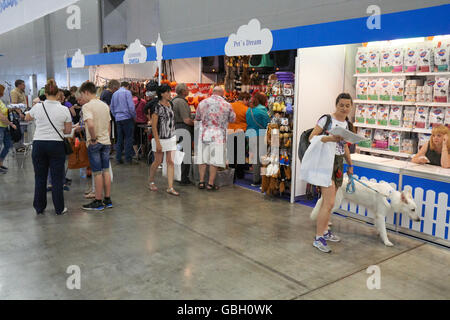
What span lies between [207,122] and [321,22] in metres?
2.11

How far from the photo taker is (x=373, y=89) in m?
5.54

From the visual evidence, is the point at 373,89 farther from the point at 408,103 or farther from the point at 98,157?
the point at 98,157

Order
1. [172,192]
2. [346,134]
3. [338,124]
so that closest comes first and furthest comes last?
[346,134]
[338,124]
[172,192]

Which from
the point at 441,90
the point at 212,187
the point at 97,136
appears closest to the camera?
the point at 441,90

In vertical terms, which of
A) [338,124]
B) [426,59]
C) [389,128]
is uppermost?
[426,59]

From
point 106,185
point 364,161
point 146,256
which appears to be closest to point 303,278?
point 146,256

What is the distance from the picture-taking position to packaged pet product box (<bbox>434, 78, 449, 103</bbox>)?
4.76m

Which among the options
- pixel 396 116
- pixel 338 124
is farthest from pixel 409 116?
pixel 338 124

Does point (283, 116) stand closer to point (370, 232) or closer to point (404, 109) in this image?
point (404, 109)

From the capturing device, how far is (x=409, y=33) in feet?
12.9

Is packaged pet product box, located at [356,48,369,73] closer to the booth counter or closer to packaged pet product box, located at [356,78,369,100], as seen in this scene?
packaged pet product box, located at [356,78,369,100]

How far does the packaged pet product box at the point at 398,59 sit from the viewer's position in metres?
5.18

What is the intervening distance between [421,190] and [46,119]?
13.6 ft

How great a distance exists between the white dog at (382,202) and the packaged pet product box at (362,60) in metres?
2.05
